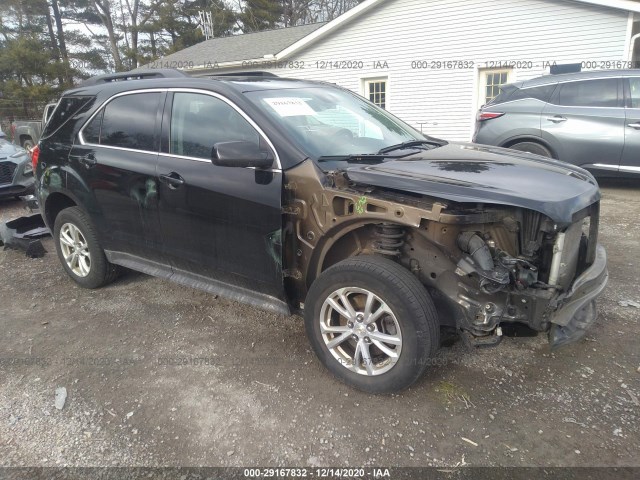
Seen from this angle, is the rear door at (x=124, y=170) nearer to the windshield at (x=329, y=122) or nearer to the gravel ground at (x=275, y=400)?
the gravel ground at (x=275, y=400)

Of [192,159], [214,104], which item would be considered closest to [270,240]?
[192,159]

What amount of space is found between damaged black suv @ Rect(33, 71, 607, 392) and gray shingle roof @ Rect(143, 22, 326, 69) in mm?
12481

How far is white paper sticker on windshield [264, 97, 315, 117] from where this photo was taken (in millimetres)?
3033

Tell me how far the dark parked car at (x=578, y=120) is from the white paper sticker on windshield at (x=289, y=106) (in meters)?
5.38

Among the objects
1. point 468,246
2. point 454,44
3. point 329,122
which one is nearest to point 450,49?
point 454,44

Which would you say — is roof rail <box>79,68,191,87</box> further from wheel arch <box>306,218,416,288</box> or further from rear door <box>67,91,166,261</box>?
wheel arch <box>306,218,416,288</box>

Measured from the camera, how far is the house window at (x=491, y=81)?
37.7ft

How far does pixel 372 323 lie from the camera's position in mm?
2580

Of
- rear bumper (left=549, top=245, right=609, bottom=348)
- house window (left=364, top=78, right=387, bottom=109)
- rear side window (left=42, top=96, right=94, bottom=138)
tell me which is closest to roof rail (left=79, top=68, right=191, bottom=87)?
rear side window (left=42, top=96, right=94, bottom=138)

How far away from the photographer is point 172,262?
3.54m

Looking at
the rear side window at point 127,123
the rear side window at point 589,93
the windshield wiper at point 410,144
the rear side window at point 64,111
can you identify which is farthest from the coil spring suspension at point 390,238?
the rear side window at point 589,93

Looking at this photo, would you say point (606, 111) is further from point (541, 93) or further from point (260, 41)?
point (260, 41)

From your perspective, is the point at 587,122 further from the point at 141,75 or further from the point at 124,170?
the point at 124,170

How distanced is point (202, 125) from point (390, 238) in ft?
5.27
